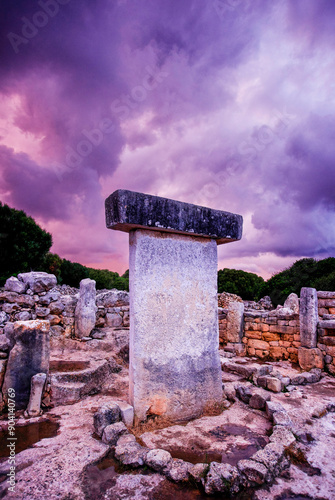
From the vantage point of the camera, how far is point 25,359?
12.3 feet

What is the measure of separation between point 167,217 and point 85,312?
16.9 ft

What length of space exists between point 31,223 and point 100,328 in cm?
1468

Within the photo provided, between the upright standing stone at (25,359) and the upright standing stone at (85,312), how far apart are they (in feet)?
11.0

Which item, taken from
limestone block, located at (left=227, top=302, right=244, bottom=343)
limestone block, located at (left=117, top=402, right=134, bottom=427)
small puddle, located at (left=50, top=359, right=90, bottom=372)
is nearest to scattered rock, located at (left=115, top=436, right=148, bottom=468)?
limestone block, located at (left=117, top=402, right=134, bottom=427)

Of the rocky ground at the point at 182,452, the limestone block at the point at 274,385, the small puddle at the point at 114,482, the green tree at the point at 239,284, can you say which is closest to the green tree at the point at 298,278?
the green tree at the point at 239,284

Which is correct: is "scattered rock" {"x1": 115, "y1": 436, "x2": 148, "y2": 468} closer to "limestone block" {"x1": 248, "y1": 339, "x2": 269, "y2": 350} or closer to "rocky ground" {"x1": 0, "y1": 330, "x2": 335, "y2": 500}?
"rocky ground" {"x1": 0, "y1": 330, "x2": 335, "y2": 500}

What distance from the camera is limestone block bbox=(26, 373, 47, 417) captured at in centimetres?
351

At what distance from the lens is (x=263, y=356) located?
7.36 meters

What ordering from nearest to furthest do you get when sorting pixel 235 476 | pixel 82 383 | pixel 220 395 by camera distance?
1. pixel 235 476
2. pixel 220 395
3. pixel 82 383

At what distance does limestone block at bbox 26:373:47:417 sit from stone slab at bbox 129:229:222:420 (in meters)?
1.46

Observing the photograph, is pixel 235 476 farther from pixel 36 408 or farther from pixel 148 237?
pixel 36 408

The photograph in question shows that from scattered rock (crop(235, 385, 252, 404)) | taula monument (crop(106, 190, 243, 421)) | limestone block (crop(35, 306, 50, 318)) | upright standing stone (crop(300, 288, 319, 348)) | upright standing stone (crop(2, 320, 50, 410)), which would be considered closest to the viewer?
taula monument (crop(106, 190, 243, 421))

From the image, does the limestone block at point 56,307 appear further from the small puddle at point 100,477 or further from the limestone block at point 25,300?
the small puddle at point 100,477

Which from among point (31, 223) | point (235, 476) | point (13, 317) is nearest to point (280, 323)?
point (235, 476)
